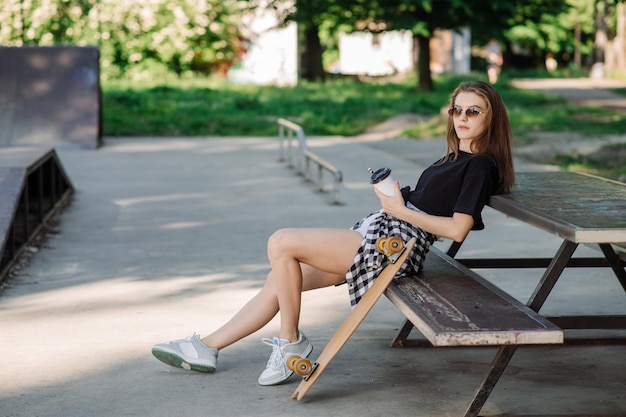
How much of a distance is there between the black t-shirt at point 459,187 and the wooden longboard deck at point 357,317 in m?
0.32

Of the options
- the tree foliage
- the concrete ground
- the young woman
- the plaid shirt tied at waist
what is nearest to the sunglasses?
the young woman

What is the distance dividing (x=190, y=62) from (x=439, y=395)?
3481 cm

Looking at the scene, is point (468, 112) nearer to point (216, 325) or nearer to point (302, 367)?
point (302, 367)

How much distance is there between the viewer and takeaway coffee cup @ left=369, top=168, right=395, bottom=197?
4.45 meters

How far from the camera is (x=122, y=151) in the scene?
17781 mm

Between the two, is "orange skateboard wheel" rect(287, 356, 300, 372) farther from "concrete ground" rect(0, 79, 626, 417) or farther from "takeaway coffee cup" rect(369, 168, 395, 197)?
"takeaway coffee cup" rect(369, 168, 395, 197)

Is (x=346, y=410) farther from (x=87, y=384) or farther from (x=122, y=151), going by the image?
(x=122, y=151)

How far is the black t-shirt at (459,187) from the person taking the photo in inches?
178

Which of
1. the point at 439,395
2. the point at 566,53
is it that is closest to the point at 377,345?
the point at 439,395

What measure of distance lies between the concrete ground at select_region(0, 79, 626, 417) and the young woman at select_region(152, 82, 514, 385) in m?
0.43

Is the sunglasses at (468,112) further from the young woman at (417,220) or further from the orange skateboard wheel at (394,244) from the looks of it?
the orange skateboard wheel at (394,244)

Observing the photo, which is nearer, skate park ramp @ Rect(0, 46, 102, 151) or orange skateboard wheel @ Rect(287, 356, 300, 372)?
orange skateboard wheel @ Rect(287, 356, 300, 372)

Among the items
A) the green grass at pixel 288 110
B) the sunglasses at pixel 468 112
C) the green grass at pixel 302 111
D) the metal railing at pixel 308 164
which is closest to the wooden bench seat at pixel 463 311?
the sunglasses at pixel 468 112

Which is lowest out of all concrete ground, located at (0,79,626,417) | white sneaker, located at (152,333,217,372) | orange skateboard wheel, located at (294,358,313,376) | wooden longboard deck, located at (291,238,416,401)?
concrete ground, located at (0,79,626,417)
